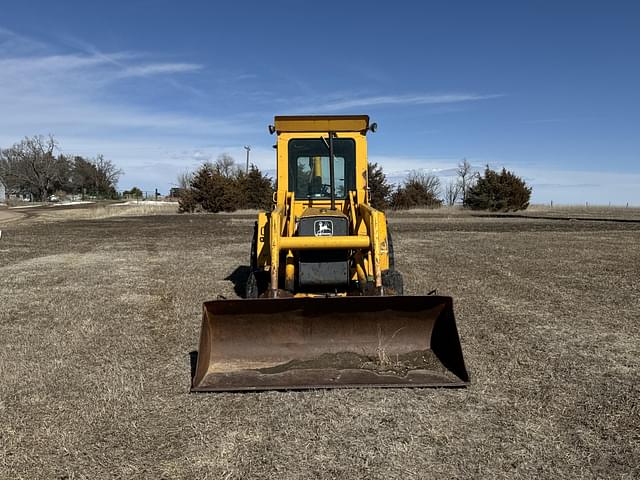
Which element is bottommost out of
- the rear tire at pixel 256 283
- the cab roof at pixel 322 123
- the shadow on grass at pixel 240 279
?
the shadow on grass at pixel 240 279

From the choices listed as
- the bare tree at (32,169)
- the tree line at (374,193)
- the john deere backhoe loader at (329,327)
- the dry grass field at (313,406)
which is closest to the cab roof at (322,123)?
the john deere backhoe loader at (329,327)

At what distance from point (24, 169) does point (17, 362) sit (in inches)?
3629

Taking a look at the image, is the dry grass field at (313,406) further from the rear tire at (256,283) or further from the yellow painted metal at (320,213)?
the yellow painted metal at (320,213)

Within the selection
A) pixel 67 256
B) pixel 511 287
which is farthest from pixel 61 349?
pixel 67 256

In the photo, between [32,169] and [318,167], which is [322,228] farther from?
[32,169]

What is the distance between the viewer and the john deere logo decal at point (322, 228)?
6916 mm

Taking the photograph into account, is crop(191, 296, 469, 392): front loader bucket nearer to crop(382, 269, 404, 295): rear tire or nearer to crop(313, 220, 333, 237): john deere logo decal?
crop(382, 269, 404, 295): rear tire

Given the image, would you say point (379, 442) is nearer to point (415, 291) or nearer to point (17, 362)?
point (17, 362)

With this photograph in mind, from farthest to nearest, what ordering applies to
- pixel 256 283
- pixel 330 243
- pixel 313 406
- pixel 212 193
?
pixel 212 193 < pixel 256 283 < pixel 330 243 < pixel 313 406

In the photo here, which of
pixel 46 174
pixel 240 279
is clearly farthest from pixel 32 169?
pixel 240 279

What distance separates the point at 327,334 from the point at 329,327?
0.07m

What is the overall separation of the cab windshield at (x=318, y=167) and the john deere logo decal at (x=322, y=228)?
1103mm

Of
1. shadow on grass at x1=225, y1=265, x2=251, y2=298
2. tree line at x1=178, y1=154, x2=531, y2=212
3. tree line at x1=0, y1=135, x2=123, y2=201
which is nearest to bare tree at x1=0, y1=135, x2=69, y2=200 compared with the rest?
tree line at x1=0, y1=135, x2=123, y2=201

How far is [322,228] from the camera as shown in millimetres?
6941
